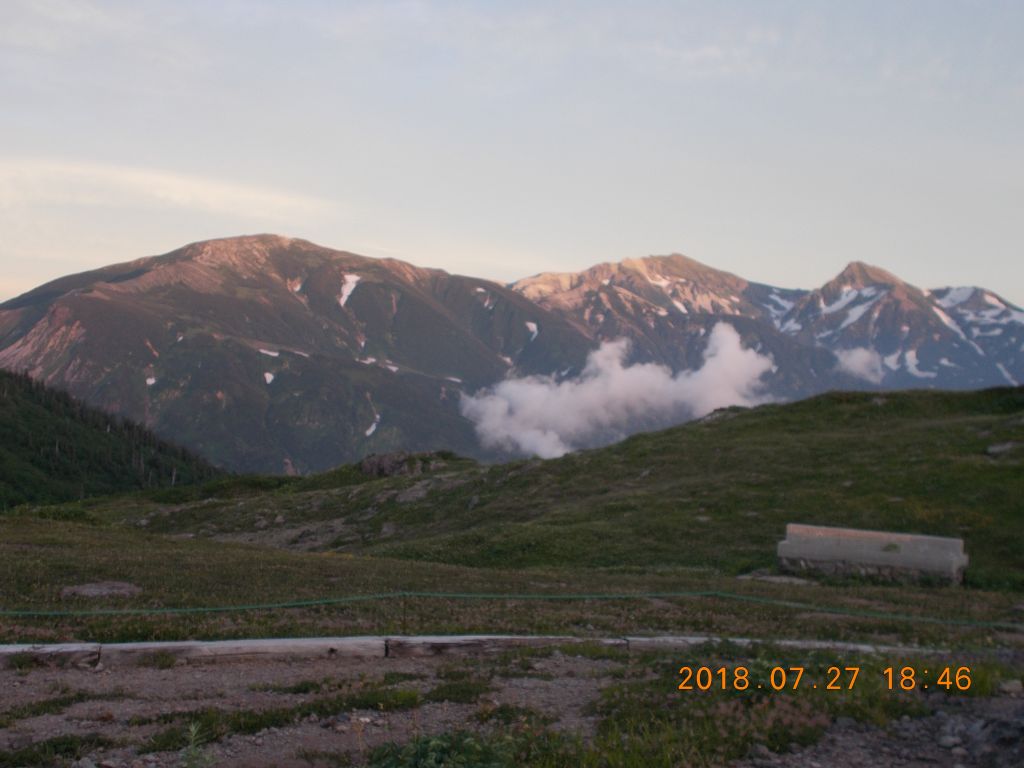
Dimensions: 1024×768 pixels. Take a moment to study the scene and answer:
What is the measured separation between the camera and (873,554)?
30797 mm

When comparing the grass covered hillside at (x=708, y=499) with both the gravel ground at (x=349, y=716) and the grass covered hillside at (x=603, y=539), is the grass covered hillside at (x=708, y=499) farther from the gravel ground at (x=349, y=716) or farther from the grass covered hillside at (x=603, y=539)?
the gravel ground at (x=349, y=716)

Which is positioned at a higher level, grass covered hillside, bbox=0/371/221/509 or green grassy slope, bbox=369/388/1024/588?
green grassy slope, bbox=369/388/1024/588

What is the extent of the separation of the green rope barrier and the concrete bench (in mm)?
7677

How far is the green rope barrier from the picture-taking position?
59.6 feet

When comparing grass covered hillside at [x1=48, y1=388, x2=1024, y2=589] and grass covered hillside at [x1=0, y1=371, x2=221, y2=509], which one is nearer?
grass covered hillside at [x1=48, y1=388, x2=1024, y2=589]

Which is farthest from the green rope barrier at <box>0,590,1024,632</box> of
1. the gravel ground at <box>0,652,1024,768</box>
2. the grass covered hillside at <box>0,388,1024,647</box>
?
the gravel ground at <box>0,652,1024,768</box>

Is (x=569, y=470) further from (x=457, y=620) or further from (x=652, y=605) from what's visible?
(x=457, y=620)

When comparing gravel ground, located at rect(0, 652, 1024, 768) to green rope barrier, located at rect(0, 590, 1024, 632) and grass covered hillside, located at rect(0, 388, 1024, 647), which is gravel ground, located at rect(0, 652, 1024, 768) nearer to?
grass covered hillside, located at rect(0, 388, 1024, 647)

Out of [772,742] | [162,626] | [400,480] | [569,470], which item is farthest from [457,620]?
[400,480]

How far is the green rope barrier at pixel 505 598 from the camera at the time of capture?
1817 cm

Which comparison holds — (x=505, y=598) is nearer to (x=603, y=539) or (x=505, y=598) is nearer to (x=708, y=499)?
(x=603, y=539)

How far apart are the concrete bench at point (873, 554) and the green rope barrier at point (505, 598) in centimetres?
768

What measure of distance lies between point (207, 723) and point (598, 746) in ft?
16.6

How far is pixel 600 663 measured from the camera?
620 inches
